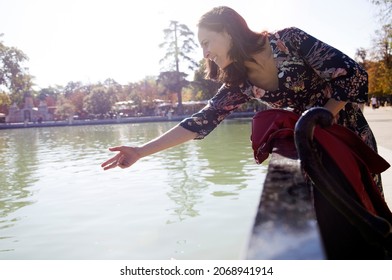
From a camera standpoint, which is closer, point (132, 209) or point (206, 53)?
point (206, 53)

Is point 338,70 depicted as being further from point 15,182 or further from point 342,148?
point 15,182

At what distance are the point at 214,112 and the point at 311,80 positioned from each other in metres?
0.50

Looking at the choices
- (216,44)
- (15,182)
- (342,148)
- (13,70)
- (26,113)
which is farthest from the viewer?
(26,113)

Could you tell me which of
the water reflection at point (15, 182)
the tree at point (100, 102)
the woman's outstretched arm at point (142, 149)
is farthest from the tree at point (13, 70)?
the woman's outstretched arm at point (142, 149)

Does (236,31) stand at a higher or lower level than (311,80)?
higher

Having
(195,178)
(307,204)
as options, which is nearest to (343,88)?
(307,204)

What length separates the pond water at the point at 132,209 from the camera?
17.0ft

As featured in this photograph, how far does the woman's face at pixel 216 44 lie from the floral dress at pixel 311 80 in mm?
168

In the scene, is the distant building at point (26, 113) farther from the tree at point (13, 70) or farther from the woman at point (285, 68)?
the woman at point (285, 68)

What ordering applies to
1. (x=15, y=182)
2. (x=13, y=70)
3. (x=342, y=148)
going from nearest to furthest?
(x=342, y=148) < (x=15, y=182) < (x=13, y=70)

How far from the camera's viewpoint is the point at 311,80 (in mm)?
1764

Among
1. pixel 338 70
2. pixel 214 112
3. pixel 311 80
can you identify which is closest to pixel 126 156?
pixel 214 112
